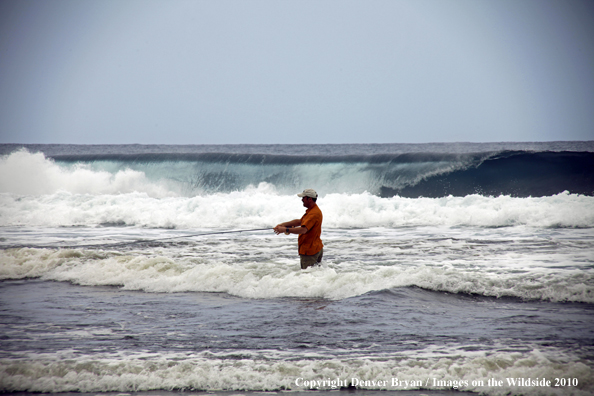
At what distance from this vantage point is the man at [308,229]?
691cm

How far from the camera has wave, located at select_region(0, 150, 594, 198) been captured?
21.7 meters

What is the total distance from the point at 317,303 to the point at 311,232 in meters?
1.07

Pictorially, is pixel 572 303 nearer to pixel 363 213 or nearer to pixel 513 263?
pixel 513 263

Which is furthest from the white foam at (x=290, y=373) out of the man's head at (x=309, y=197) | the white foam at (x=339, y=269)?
the man's head at (x=309, y=197)

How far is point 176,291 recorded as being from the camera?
24.8 feet

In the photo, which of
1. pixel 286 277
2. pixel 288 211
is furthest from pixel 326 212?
pixel 286 277

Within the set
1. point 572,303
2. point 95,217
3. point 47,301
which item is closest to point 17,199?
point 95,217

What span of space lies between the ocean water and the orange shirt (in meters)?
0.34

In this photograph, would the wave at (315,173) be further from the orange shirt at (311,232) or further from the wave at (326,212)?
the orange shirt at (311,232)

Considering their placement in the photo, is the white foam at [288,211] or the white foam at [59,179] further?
the white foam at [59,179]

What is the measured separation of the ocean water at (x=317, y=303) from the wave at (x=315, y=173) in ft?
19.5

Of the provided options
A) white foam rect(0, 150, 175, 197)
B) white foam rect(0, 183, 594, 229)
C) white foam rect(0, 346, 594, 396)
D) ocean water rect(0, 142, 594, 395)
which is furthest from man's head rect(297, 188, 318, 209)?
white foam rect(0, 150, 175, 197)

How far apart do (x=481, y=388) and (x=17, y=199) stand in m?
20.5

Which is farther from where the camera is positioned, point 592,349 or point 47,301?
point 47,301
